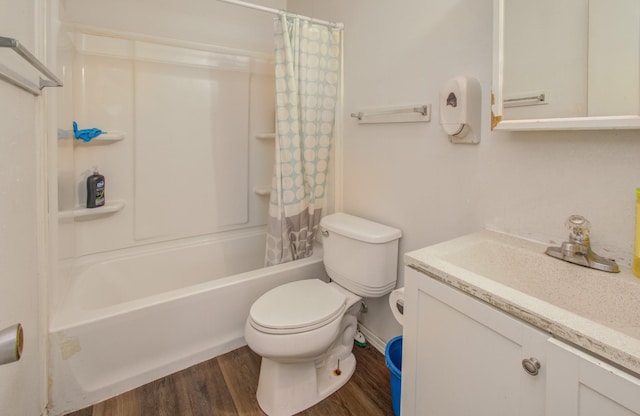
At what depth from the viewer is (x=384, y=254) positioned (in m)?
1.56

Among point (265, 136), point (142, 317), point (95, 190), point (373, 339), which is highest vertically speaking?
point (265, 136)

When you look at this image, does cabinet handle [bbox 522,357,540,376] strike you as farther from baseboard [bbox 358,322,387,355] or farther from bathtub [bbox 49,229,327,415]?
bathtub [bbox 49,229,327,415]

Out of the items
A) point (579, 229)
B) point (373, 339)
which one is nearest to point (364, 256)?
point (373, 339)

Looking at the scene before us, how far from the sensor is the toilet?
134cm

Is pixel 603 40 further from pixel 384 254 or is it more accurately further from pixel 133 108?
pixel 133 108

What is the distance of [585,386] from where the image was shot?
62cm

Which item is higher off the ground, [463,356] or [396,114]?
[396,114]

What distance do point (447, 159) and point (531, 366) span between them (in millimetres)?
885

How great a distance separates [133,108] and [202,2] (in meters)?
0.87

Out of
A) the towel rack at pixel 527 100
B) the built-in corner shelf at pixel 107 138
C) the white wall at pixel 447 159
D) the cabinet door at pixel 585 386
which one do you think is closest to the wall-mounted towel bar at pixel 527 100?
the towel rack at pixel 527 100

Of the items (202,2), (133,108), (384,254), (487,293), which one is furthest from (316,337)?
(202,2)

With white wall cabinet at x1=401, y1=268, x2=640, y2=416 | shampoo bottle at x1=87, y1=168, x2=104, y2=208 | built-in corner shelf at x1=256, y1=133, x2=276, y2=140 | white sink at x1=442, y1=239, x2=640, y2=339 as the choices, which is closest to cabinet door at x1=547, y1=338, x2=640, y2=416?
white wall cabinet at x1=401, y1=268, x2=640, y2=416

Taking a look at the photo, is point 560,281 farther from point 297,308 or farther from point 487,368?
point 297,308

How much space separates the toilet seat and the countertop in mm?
556
